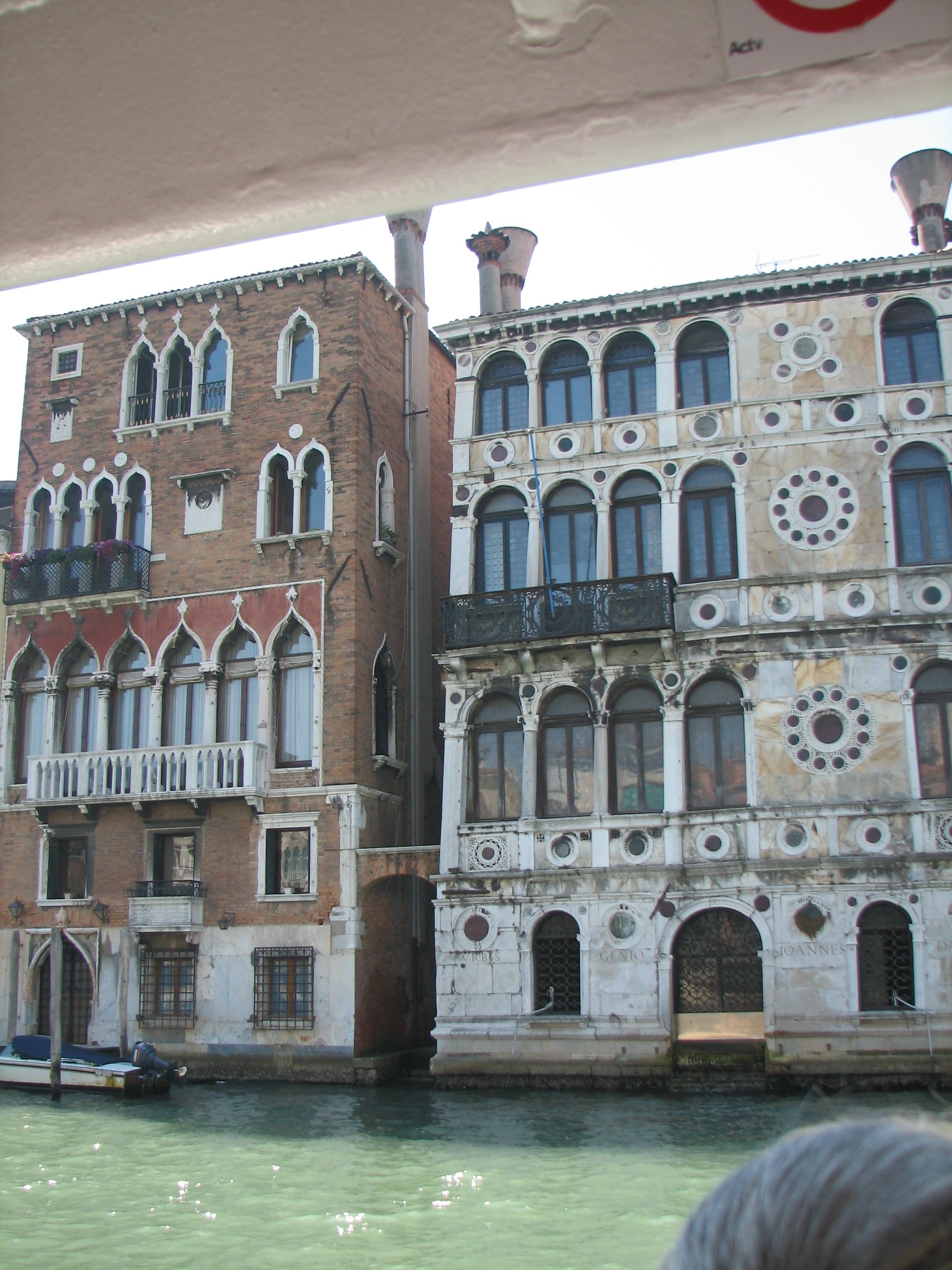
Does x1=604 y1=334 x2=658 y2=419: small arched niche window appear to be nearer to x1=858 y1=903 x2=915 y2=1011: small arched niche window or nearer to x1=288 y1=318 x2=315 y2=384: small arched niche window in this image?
x1=288 y1=318 x2=315 y2=384: small arched niche window

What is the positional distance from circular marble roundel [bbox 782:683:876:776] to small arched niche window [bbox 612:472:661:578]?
305 centimetres

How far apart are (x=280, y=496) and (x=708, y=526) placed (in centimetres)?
756

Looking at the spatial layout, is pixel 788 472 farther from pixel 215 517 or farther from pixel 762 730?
pixel 215 517

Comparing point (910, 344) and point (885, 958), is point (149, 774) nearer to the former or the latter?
point (885, 958)

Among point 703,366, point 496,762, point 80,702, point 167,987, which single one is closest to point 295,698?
point 496,762

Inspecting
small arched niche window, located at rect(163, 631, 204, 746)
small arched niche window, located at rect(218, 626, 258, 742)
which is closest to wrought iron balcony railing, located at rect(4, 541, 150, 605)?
small arched niche window, located at rect(163, 631, 204, 746)

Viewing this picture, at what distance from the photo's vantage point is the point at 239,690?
73.9 feet

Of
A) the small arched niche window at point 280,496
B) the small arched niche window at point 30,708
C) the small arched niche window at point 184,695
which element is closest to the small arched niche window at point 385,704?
the small arched niche window at point 280,496

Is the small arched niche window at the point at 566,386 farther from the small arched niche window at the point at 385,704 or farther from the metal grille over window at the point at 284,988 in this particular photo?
the metal grille over window at the point at 284,988

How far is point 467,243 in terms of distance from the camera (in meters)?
24.1

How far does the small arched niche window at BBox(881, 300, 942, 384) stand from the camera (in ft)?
65.5

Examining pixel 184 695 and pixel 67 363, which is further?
pixel 67 363

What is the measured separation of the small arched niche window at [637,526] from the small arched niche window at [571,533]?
37cm

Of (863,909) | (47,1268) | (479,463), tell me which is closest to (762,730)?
(863,909)
